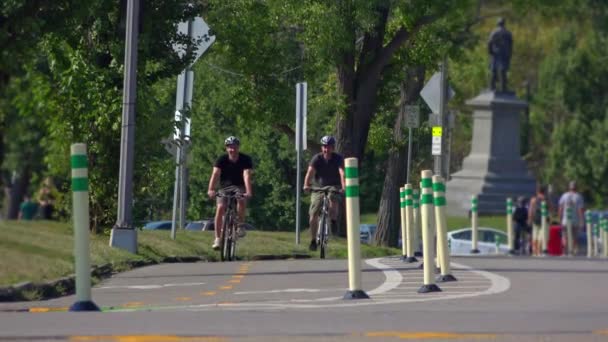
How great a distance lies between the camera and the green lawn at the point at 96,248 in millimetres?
14531

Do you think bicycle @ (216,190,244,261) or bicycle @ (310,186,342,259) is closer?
bicycle @ (216,190,244,261)

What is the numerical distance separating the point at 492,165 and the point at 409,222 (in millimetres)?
45802

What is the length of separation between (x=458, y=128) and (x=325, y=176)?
55.1 m

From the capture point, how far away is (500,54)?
6912 centimetres

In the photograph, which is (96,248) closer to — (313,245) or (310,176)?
(310,176)

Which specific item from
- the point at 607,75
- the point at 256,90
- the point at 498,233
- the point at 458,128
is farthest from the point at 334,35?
the point at 607,75

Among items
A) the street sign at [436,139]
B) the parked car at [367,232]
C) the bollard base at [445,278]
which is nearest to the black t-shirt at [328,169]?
the street sign at [436,139]

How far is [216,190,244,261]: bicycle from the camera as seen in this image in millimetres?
22500

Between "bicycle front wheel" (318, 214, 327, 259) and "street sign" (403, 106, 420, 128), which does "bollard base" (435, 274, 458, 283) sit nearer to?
"bicycle front wheel" (318, 214, 327, 259)

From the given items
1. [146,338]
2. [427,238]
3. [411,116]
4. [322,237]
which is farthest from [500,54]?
[146,338]

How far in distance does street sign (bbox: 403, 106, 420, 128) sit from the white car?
14346mm

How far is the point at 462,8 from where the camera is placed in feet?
94.2

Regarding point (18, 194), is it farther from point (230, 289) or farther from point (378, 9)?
point (230, 289)

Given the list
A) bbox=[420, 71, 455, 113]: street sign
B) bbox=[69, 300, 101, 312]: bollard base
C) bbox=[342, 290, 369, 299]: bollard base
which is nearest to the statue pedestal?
bbox=[420, 71, 455, 113]: street sign
